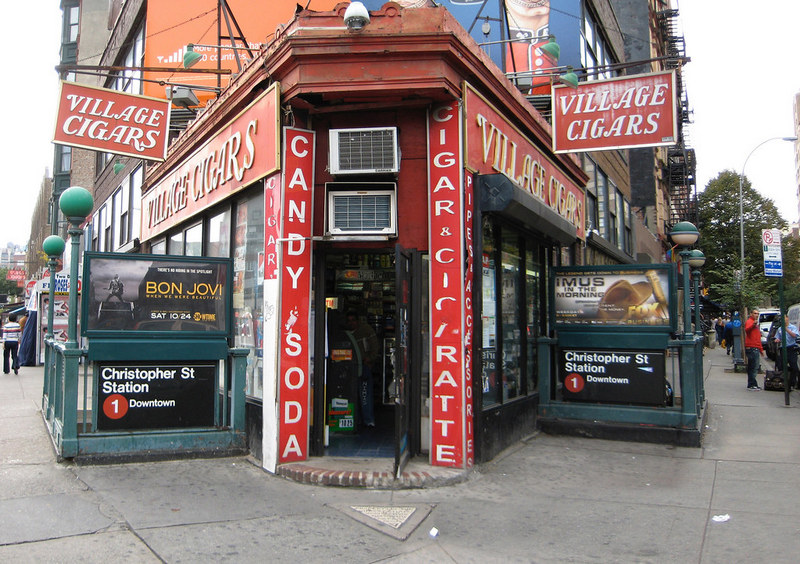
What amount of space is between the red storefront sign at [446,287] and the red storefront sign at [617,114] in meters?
2.24

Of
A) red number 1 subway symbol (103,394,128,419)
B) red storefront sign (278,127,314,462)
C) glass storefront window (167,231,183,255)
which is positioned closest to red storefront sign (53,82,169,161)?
glass storefront window (167,231,183,255)

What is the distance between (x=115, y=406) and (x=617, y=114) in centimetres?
700

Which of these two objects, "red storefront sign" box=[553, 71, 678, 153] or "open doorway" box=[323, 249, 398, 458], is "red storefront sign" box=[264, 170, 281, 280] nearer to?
"open doorway" box=[323, 249, 398, 458]

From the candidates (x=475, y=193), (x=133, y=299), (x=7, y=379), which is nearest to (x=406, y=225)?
(x=475, y=193)

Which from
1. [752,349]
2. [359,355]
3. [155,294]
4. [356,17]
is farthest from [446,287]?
[752,349]

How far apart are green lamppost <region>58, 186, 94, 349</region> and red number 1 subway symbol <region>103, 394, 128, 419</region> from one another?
0.67m

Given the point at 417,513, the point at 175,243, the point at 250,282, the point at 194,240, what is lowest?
the point at 417,513

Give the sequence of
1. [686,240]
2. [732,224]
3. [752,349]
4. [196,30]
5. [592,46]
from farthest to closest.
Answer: [732,224] < [196,30] < [592,46] < [752,349] < [686,240]

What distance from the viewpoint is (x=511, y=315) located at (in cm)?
852

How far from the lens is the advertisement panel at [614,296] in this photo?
8.64 metres

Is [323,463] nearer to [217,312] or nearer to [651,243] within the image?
[217,312]

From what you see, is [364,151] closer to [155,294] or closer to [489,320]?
[489,320]

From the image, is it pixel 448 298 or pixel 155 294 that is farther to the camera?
pixel 155 294

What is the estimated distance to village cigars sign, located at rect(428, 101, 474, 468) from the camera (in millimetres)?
6480
